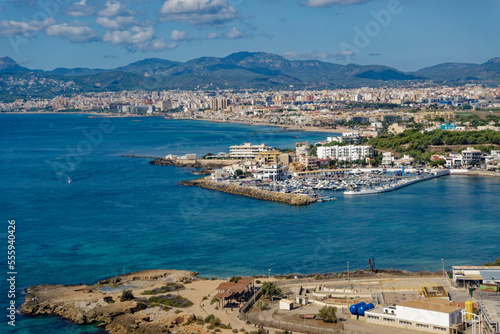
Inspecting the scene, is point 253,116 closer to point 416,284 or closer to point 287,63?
point 416,284

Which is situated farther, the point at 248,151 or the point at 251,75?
the point at 251,75

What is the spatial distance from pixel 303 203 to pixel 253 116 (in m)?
28.8

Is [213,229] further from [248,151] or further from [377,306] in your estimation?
[248,151]

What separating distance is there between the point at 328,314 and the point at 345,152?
459 inches

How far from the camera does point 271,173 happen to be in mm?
13656

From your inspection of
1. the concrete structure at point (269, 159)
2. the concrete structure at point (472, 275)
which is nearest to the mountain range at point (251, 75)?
the concrete structure at point (269, 159)

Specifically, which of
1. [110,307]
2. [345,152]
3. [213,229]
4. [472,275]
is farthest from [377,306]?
[345,152]

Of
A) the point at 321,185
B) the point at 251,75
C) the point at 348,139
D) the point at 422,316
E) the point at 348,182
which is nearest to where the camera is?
the point at 422,316

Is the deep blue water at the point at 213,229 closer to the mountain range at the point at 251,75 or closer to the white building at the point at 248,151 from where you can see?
the white building at the point at 248,151

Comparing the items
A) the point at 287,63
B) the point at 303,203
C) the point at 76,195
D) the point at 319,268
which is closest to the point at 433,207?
the point at 303,203

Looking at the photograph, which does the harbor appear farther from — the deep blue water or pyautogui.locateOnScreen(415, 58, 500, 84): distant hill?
pyautogui.locateOnScreen(415, 58, 500, 84): distant hill

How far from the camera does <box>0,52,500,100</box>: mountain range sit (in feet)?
249

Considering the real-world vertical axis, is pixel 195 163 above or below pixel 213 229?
above

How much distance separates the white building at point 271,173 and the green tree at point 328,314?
8525mm
